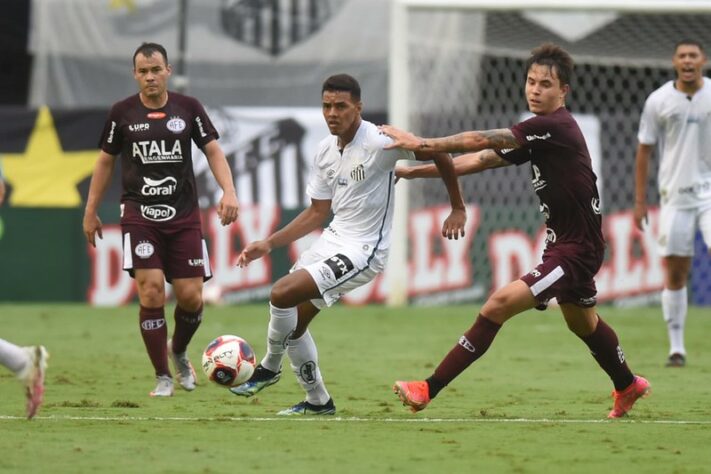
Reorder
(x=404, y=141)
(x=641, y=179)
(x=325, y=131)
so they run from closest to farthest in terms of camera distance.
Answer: (x=404, y=141), (x=641, y=179), (x=325, y=131)

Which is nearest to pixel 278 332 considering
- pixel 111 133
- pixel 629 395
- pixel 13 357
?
pixel 13 357

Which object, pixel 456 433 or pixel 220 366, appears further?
pixel 220 366

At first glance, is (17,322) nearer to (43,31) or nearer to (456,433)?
(43,31)

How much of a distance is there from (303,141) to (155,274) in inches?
358

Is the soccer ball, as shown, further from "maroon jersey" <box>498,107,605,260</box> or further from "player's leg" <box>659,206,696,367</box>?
"player's leg" <box>659,206,696,367</box>

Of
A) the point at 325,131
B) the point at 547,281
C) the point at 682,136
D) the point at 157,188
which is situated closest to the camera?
the point at 547,281

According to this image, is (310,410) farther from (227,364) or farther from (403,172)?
(403,172)

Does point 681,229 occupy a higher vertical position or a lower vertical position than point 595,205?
lower

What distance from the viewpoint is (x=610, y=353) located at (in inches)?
339

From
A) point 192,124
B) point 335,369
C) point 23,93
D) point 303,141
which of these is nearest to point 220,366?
point 192,124

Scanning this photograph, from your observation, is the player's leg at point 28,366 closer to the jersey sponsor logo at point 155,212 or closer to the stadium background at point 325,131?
the jersey sponsor logo at point 155,212

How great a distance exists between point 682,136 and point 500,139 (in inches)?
A: 185

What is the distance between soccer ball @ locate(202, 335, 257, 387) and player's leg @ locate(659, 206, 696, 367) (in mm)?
4883

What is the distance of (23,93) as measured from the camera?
20703 mm
